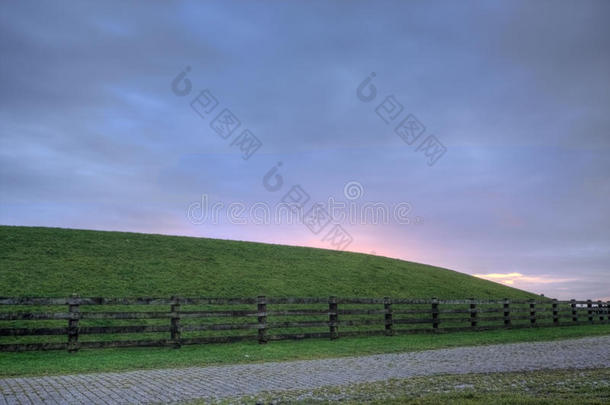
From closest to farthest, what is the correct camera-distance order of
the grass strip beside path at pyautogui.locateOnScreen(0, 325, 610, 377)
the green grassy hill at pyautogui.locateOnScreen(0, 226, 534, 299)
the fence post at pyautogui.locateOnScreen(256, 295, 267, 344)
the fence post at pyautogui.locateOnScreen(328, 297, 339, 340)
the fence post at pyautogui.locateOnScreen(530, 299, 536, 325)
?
the grass strip beside path at pyautogui.locateOnScreen(0, 325, 610, 377), the fence post at pyautogui.locateOnScreen(256, 295, 267, 344), the fence post at pyautogui.locateOnScreen(328, 297, 339, 340), the green grassy hill at pyautogui.locateOnScreen(0, 226, 534, 299), the fence post at pyautogui.locateOnScreen(530, 299, 536, 325)

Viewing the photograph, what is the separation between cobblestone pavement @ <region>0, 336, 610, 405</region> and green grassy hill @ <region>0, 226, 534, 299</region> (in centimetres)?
1579

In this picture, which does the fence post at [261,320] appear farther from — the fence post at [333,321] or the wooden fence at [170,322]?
the fence post at [333,321]

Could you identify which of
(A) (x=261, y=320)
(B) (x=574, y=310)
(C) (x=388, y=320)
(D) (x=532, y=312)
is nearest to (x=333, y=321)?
(C) (x=388, y=320)

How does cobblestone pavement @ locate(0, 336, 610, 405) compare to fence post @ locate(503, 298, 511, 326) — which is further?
fence post @ locate(503, 298, 511, 326)

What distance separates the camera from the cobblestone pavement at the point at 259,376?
904 cm

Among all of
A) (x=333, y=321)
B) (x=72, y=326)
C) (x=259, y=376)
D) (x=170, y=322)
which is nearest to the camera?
(x=259, y=376)

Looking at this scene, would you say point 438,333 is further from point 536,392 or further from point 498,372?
point 536,392

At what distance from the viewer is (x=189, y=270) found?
3294 cm

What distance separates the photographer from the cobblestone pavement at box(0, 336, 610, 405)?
356 inches

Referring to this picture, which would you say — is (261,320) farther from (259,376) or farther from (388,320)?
(259,376)

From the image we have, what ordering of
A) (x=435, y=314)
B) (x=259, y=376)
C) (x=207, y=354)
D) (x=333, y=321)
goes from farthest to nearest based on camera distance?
1. (x=435, y=314)
2. (x=333, y=321)
3. (x=207, y=354)
4. (x=259, y=376)

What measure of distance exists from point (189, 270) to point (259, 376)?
23.0m

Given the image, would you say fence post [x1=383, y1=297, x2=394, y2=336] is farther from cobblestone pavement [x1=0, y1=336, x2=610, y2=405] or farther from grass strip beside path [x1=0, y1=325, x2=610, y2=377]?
cobblestone pavement [x1=0, y1=336, x2=610, y2=405]

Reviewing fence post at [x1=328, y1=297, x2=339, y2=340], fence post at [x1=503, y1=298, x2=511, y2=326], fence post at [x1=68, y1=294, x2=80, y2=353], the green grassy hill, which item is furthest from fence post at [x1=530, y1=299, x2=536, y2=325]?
fence post at [x1=68, y1=294, x2=80, y2=353]
